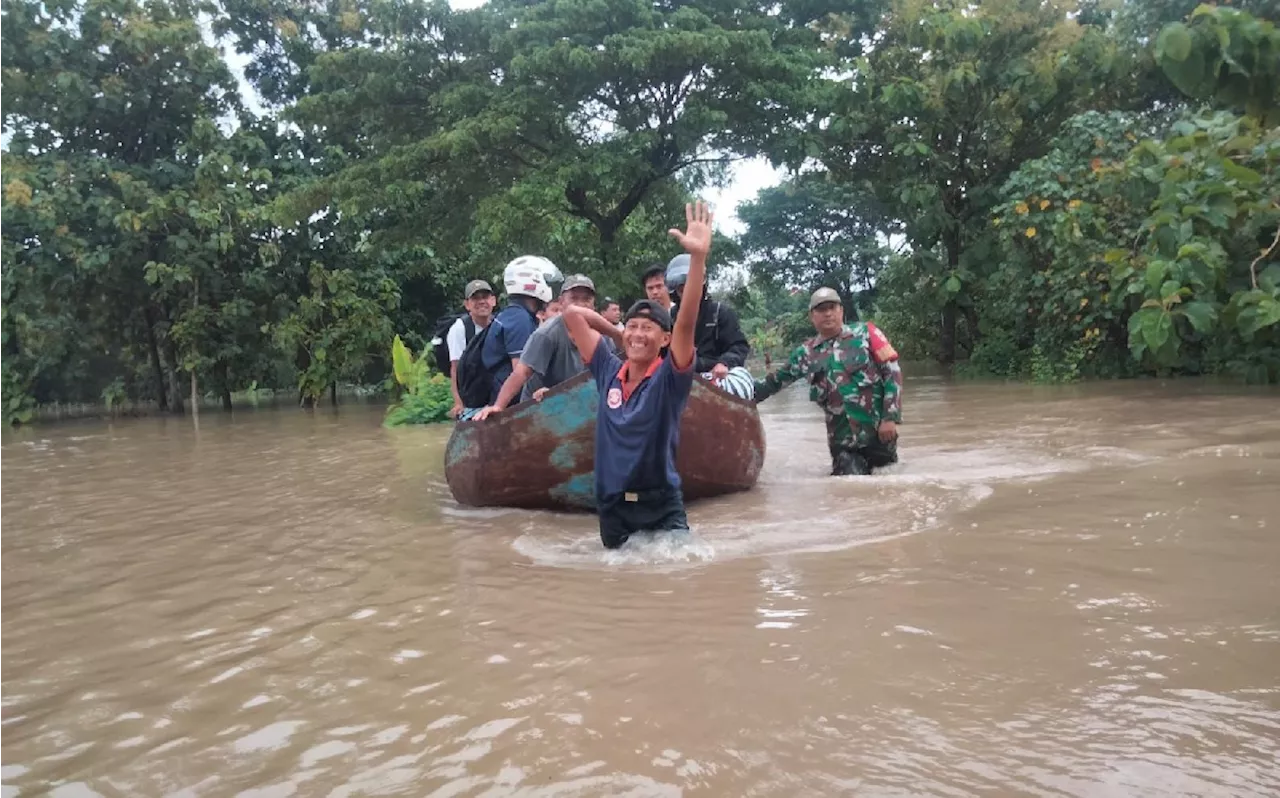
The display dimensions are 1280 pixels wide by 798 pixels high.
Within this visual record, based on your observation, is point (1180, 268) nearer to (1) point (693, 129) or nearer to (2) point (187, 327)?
(1) point (693, 129)

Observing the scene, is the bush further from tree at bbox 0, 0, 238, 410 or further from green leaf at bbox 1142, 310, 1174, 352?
green leaf at bbox 1142, 310, 1174, 352

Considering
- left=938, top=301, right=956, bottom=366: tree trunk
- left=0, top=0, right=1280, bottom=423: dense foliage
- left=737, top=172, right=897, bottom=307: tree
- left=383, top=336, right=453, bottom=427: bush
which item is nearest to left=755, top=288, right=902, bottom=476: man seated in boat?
left=0, top=0, right=1280, bottom=423: dense foliage

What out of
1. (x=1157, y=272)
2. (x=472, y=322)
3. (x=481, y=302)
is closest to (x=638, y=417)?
(x=481, y=302)

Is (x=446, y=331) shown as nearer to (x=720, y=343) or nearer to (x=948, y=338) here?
(x=720, y=343)

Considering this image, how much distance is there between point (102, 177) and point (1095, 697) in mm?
18594

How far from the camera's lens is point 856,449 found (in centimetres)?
660

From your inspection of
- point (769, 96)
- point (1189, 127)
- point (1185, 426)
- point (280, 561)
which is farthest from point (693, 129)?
point (280, 561)

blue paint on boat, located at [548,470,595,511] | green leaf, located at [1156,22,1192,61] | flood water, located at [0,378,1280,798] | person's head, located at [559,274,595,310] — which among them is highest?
green leaf, located at [1156,22,1192,61]

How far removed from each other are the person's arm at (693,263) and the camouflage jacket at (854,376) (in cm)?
252

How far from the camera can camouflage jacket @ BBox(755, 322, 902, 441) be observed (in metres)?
6.38

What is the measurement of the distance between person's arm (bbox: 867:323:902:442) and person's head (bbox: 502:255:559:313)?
212 cm

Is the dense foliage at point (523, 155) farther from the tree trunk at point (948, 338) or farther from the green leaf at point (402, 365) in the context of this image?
the green leaf at point (402, 365)

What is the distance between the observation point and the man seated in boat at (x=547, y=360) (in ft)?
18.4

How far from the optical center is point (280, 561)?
15.8ft
